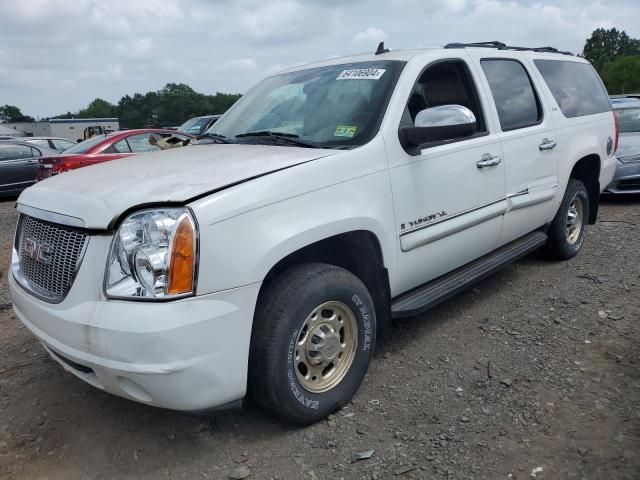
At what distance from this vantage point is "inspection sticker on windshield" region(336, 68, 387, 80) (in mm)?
3371

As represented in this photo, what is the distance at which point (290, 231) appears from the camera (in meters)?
2.51

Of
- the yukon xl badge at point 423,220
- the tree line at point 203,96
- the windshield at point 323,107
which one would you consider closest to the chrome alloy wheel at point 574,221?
the yukon xl badge at point 423,220

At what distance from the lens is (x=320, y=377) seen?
286 cm

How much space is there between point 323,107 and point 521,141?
1.63 meters

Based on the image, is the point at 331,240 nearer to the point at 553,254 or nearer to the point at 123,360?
the point at 123,360

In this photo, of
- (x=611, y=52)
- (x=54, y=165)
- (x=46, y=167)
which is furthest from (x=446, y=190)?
(x=611, y=52)

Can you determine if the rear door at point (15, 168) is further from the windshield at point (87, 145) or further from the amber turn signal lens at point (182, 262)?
the amber turn signal lens at point (182, 262)

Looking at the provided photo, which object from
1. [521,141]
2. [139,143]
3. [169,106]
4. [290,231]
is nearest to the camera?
[290,231]

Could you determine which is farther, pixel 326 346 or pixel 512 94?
pixel 512 94

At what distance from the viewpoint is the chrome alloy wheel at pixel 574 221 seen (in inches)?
206

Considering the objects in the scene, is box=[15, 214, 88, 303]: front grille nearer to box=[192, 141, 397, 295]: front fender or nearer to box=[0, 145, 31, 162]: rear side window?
box=[192, 141, 397, 295]: front fender

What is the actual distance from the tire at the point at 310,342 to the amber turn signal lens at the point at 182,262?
426mm

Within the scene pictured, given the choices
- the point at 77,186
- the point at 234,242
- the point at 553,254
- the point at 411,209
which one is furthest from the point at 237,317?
the point at 553,254

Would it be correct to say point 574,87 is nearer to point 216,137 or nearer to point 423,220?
point 423,220
